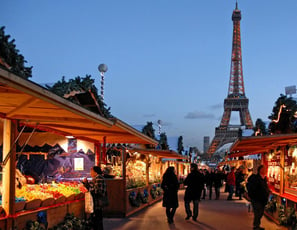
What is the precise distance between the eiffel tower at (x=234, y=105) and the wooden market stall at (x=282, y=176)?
6859 centimetres

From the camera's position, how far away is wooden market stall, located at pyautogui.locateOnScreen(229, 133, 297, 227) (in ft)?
31.3

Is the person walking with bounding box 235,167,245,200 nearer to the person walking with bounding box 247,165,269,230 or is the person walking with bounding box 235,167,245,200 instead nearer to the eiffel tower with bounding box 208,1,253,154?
the person walking with bounding box 247,165,269,230

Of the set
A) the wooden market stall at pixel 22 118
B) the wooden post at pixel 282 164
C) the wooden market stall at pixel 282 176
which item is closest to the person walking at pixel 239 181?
the wooden market stall at pixel 282 176


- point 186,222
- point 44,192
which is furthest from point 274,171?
point 44,192

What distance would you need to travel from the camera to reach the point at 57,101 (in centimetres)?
552

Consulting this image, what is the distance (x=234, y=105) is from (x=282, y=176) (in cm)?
7578

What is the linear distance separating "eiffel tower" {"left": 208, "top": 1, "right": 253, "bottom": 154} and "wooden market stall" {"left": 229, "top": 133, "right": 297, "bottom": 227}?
225 ft

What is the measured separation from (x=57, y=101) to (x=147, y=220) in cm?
762

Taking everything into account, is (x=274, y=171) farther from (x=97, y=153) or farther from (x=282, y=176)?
(x=97, y=153)

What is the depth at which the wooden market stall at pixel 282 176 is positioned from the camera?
9546mm

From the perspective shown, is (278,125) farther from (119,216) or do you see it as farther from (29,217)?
(29,217)

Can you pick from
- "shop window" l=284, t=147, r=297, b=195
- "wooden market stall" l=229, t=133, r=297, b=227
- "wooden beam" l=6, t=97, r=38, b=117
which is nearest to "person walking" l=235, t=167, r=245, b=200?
"wooden market stall" l=229, t=133, r=297, b=227

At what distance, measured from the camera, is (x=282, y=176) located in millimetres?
11797

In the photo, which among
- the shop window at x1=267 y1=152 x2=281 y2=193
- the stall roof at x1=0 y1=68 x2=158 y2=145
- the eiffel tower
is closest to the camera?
the stall roof at x1=0 y1=68 x2=158 y2=145
